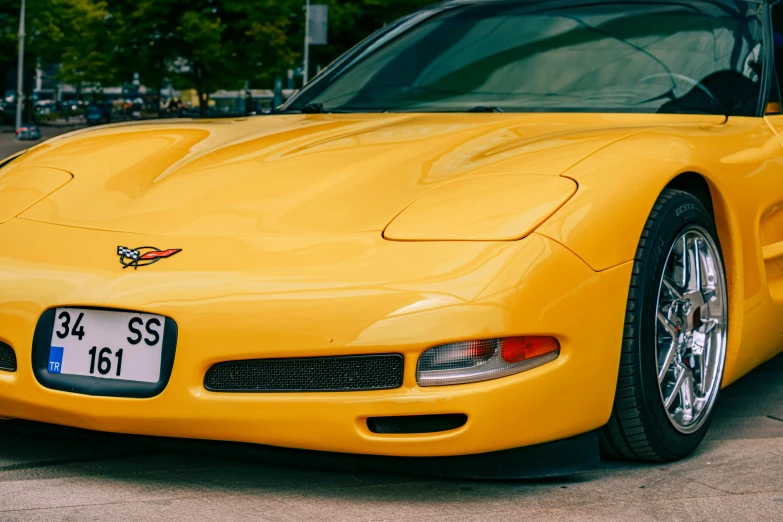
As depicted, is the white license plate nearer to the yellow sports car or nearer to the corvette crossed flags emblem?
the yellow sports car

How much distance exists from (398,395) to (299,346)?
0.23 m

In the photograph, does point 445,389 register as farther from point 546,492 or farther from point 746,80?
point 746,80

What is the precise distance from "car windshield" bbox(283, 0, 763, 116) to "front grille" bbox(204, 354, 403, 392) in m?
1.48

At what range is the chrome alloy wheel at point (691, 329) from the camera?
9.71 ft

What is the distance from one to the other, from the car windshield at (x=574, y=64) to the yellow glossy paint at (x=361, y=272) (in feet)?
2.29

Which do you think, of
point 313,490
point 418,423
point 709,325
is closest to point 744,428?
point 709,325

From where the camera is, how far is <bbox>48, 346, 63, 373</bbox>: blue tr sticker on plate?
2580 mm

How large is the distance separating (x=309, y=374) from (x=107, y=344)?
1.47ft

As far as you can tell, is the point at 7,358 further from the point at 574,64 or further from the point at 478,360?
the point at 574,64

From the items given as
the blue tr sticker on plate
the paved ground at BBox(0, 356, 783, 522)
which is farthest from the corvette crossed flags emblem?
the paved ground at BBox(0, 356, 783, 522)

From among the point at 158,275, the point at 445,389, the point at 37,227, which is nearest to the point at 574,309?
the point at 445,389

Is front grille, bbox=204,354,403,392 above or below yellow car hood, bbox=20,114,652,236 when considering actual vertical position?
below

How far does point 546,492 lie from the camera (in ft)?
8.77

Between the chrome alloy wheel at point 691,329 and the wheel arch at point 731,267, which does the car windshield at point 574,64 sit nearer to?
the wheel arch at point 731,267
